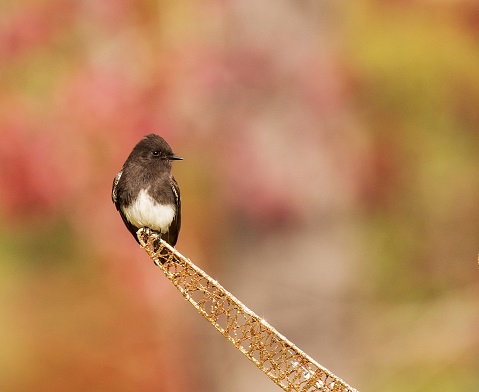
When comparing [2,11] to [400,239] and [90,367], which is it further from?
[400,239]

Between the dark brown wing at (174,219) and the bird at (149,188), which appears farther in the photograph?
the dark brown wing at (174,219)

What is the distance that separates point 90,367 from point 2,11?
2.67 meters

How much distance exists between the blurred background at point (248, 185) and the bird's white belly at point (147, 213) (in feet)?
5.86

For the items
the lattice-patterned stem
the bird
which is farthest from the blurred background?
the lattice-patterned stem

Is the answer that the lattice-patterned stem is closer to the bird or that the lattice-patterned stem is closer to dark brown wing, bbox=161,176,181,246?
the bird

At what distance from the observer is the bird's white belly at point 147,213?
12.7ft

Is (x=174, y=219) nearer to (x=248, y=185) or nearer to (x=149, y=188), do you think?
(x=149, y=188)

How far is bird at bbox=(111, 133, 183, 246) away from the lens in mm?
3883

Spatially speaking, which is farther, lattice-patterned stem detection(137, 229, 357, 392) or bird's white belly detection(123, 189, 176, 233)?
bird's white belly detection(123, 189, 176, 233)

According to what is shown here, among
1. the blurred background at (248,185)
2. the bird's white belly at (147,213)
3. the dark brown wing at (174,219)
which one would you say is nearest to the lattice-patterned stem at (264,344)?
the bird's white belly at (147,213)

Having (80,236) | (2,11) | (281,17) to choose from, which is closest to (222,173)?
(281,17)

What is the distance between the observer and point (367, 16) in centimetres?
685

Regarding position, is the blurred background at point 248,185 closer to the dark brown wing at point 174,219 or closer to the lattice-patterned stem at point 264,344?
the dark brown wing at point 174,219

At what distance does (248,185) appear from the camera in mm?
5750
